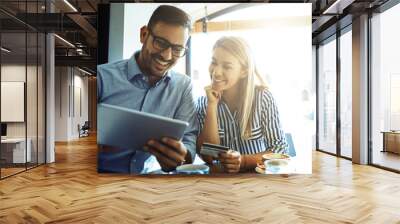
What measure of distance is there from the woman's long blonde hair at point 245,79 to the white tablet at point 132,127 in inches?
39.0

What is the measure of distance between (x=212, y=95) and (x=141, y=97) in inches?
46.1

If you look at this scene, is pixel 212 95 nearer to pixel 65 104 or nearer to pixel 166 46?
pixel 166 46

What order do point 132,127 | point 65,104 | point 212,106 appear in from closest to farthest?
1. point 132,127
2. point 212,106
3. point 65,104

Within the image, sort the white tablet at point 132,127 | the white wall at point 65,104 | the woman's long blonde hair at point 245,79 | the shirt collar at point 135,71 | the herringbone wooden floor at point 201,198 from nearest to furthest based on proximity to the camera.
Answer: the herringbone wooden floor at point 201,198, the white tablet at point 132,127, the shirt collar at point 135,71, the woman's long blonde hair at point 245,79, the white wall at point 65,104

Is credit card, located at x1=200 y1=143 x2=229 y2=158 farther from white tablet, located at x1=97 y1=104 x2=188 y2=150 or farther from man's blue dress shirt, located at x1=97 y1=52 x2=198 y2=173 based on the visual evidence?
white tablet, located at x1=97 y1=104 x2=188 y2=150

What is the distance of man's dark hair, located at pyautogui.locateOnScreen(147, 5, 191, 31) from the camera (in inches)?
245

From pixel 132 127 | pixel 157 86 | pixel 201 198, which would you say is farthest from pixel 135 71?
pixel 201 198

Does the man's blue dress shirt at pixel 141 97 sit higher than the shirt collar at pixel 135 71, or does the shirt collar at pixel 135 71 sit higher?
the shirt collar at pixel 135 71

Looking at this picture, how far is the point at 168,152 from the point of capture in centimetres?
610

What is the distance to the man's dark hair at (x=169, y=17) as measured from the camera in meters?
6.23

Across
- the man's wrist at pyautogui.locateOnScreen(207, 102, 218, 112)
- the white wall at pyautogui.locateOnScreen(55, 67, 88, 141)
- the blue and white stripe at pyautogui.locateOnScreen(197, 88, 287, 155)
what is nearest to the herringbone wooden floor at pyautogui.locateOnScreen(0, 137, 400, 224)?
the blue and white stripe at pyautogui.locateOnScreen(197, 88, 287, 155)

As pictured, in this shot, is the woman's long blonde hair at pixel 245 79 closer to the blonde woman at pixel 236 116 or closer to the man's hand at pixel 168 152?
the blonde woman at pixel 236 116

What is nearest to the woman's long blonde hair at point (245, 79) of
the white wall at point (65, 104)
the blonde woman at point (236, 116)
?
the blonde woman at point (236, 116)

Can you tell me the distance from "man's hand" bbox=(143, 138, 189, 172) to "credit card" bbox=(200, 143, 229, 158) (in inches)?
11.3
